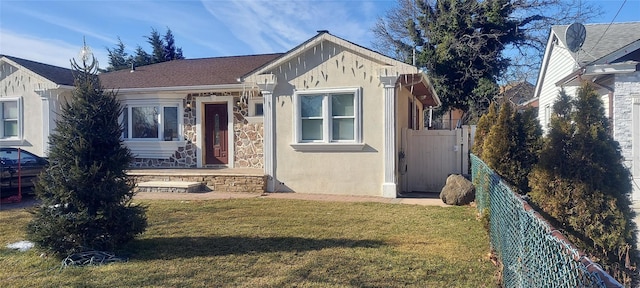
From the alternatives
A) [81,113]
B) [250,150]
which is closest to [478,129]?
[250,150]

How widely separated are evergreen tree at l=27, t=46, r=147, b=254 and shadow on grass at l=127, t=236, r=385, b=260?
383mm

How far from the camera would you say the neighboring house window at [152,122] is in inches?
527

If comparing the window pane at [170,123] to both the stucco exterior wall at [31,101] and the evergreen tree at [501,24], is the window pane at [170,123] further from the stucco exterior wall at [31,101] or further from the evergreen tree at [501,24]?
the evergreen tree at [501,24]

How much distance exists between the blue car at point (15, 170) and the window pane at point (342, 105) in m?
7.01

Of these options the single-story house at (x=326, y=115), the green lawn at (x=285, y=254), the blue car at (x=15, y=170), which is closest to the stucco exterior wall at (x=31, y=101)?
the blue car at (x=15, y=170)

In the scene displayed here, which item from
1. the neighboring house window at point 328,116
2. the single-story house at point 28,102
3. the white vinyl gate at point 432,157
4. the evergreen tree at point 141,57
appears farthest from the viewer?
the evergreen tree at point 141,57

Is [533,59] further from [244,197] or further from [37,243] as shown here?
[37,243]

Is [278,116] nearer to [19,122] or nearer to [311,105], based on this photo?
[311,105]

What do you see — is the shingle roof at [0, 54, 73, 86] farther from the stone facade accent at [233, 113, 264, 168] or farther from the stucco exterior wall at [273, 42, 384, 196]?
the stucco exterior wall at [273, 42, 384, 196]

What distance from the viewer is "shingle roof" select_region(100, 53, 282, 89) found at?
13219 mm

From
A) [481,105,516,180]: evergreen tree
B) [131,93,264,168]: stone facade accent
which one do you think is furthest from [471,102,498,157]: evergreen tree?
[131,93,264,168]: stone facade accent

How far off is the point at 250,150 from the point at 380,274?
29.3ft

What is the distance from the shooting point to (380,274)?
14.4ft

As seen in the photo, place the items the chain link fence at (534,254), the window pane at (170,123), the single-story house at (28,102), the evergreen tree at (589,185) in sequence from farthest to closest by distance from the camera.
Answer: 1. the window pane at (170,123)
2. the single-story house at (28,102)
3. the evergreen tree at (589,185)
4. the chain link fence at (534,254)
